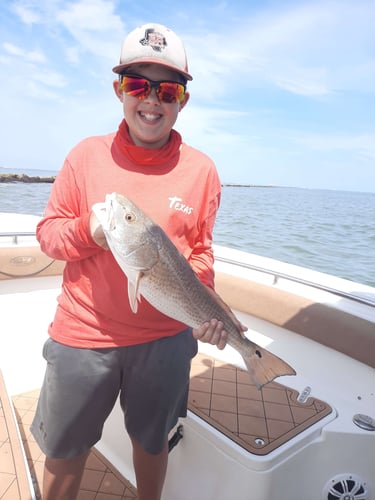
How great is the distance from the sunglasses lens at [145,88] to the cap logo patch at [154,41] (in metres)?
0.15

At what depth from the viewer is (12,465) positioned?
98.6 inches

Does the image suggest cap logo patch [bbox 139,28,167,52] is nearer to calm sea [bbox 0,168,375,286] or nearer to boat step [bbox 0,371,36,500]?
boat step [bbox 0,371,36,500]

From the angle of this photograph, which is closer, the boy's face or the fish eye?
the fish eye

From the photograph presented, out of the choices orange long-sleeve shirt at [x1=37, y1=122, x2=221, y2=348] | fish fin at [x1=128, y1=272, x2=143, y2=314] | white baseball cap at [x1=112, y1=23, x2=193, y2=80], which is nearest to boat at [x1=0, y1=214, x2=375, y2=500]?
orange long-sleeve shirt at [x1=37, y1=122, x2=221, y2=348]

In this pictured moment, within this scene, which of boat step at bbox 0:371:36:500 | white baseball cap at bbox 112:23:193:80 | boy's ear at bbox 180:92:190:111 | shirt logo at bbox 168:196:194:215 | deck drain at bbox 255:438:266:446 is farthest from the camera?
deck drain at bbox 255:438:266:446

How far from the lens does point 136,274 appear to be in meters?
1.82

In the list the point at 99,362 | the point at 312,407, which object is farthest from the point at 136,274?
the point at 312,407

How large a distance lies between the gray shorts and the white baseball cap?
1381 millimetres

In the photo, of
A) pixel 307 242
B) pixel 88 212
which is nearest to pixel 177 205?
pixel 88 212

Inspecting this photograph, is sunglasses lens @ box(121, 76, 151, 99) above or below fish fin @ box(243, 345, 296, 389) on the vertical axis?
above

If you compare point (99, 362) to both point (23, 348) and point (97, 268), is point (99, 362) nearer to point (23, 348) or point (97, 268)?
Result: point (97, 268)

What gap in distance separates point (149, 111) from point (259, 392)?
229cm

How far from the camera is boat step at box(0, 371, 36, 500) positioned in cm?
234

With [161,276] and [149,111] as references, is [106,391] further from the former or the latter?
[149,111]
